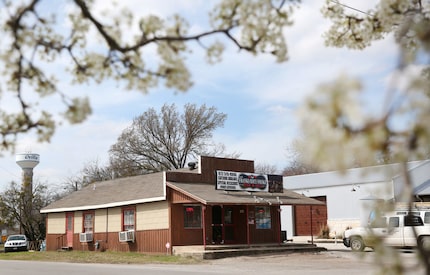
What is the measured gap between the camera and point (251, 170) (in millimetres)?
31781

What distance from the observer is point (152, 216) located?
28.0 m

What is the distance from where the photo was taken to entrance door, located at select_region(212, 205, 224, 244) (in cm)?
2827

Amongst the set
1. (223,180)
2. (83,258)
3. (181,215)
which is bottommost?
(83,258)

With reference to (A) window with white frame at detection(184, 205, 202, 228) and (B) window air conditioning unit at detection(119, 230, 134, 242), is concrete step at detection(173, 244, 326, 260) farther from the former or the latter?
(B) window air conditioning unit at detection(119, 230, 134, 242)

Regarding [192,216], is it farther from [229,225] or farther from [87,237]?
[87,237]

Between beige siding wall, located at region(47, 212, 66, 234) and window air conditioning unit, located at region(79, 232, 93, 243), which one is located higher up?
beige siding wall, located at region(47, 212, 66, 234)

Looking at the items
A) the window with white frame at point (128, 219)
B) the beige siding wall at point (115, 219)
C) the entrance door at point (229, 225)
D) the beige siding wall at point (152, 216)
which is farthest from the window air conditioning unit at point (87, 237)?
the entrance door at point (229, 225)

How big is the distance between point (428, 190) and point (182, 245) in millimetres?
14928

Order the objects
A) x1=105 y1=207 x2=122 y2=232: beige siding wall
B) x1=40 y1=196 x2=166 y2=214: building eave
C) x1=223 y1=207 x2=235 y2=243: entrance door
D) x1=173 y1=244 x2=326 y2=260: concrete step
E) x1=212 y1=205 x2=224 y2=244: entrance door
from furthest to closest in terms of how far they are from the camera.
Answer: x1=105 y1=207 x2=122 y2=232: beige siding wall, x1=223 y1=207 x2=235 y2=243: entrance door, x1=212 y1=205 x2=224 y2=244: entrance door, x1=40 y1=196 x2=166 y2=214: building eave, x1=173 y1=244 x2=326 y2=260: concrete step

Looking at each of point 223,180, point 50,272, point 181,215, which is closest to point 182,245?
point 181,215

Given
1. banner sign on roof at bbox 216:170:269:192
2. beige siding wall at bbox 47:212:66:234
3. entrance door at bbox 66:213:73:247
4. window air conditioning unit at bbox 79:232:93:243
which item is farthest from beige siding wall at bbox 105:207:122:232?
banner sign on roof at bbox 216:170:269:192

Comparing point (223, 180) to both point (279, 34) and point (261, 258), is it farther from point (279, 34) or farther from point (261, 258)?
point (279, 34)

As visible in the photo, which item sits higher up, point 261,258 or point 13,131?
point 13,131

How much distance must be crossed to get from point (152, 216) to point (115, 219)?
3.67 meters
